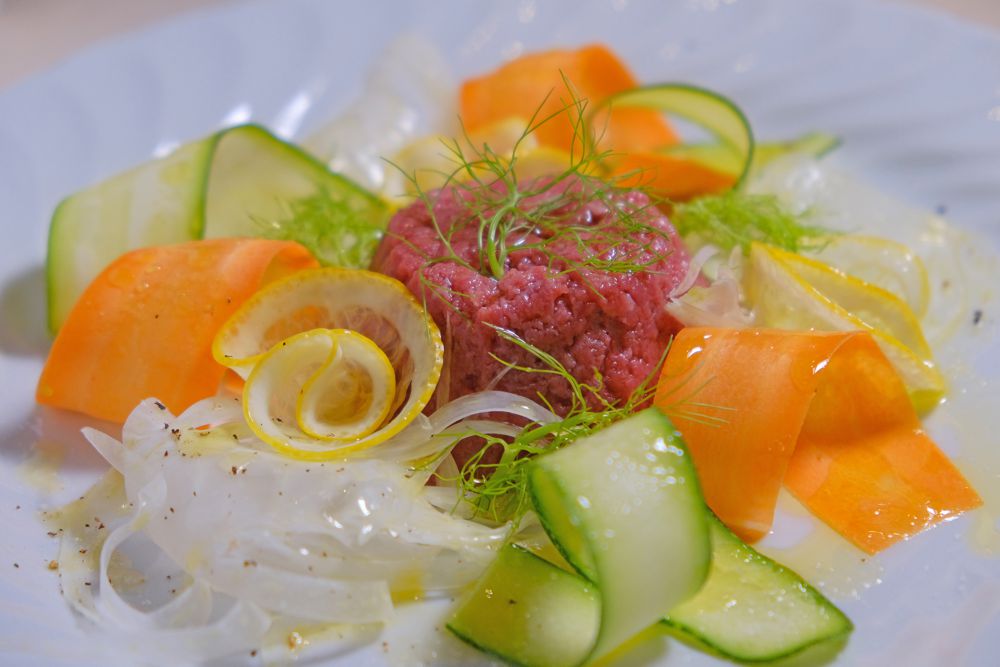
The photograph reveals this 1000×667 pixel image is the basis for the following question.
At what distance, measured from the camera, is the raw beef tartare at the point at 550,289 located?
2.41 meters

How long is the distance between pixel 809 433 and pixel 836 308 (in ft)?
1.29

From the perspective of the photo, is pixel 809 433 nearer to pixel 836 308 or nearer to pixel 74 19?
pixel 836 308

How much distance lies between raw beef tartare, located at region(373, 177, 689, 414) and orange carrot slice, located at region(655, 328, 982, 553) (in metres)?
0.15

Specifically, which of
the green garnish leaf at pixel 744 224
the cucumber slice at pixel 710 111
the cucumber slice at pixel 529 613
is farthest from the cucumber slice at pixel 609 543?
the cucumber slice at pixel 710 111

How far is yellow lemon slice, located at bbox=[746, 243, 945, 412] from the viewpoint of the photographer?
2.57m

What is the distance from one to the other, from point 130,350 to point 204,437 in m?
0.44

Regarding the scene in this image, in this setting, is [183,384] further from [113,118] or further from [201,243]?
[113,118]

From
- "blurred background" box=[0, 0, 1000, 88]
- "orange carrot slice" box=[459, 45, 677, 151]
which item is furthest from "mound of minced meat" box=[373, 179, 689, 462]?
"blurred background" box=[0, 0, 1000, 88]

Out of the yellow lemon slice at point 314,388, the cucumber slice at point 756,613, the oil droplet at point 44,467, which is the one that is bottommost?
the cucumber slice at point 756,613

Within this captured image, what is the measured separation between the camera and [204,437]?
7.66 feet

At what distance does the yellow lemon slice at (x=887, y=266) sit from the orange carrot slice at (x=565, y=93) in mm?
1098

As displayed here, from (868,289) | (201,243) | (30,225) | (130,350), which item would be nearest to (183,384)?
(130,350)

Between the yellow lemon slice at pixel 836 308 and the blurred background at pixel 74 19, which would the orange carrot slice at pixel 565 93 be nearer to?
the yellow lemon slice at pixel 836 308

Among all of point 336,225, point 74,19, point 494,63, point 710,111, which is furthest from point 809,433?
point 74,19
